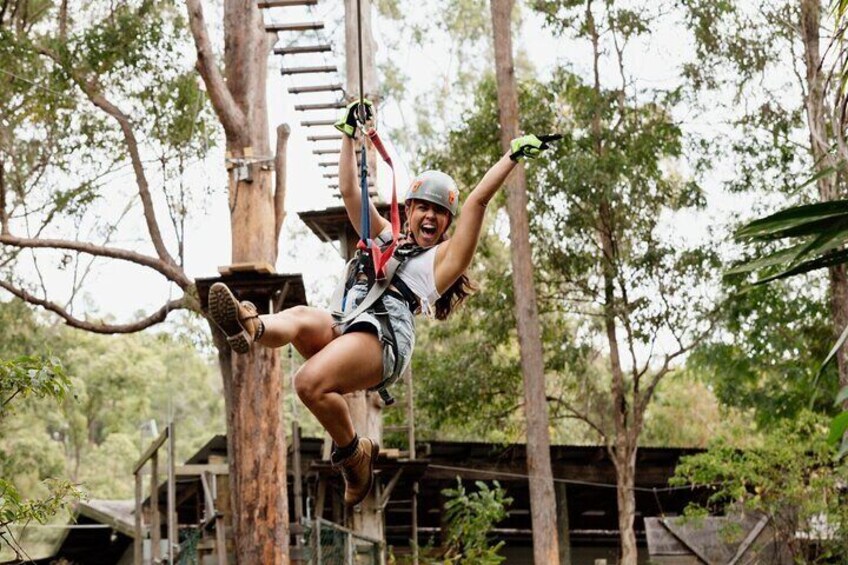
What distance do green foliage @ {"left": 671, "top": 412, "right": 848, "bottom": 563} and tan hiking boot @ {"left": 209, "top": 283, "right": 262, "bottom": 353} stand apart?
11368mm

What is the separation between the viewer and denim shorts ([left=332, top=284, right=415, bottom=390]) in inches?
201

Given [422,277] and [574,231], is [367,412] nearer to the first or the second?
[574,231]

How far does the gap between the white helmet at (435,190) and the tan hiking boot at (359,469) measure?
100 cm

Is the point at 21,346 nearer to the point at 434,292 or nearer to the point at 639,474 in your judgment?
the point at 639,474

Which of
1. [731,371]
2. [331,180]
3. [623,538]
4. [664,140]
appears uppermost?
[664,140]

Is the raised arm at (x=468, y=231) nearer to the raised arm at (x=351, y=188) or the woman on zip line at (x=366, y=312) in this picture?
the woman on zip line at (x=366, y=312)

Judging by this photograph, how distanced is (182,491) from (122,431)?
55.8ft

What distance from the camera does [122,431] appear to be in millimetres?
36531

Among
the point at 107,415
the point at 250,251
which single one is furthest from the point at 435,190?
the point at 107,415

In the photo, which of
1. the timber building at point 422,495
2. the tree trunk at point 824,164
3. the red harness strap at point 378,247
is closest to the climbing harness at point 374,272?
the red harness strap at point 378,247

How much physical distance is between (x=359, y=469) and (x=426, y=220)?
3.38ft

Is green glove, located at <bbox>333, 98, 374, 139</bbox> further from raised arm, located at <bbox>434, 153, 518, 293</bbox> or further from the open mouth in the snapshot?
raised arm, located at <bbox>434, 153, 518, 293</bbox>

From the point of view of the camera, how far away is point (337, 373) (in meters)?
4.95

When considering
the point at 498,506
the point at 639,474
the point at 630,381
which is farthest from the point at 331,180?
the point at 630,381
